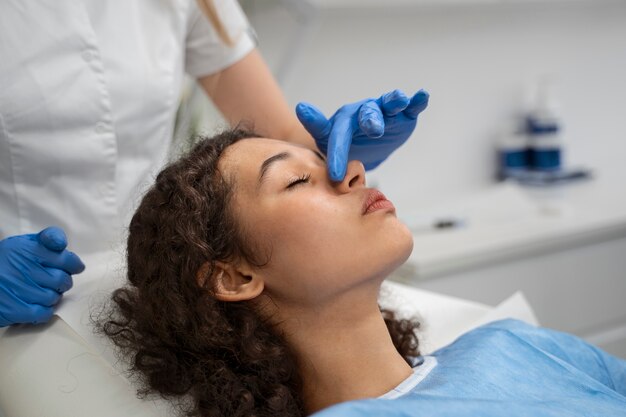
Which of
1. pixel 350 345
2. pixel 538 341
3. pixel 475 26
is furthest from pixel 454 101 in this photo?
pixel 350 345

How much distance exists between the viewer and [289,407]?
1.07 meters

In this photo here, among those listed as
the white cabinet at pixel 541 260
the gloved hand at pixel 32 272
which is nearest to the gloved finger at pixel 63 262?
the gloved hand at pixel 32 272

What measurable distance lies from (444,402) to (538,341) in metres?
0.39

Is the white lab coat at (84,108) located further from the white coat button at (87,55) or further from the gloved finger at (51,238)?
the gloved finger at (51,238)

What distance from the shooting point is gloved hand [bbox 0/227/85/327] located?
109 centimetres

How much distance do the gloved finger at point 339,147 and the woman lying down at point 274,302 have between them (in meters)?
0.05

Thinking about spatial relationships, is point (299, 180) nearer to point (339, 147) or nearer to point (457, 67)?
point (339, 147)

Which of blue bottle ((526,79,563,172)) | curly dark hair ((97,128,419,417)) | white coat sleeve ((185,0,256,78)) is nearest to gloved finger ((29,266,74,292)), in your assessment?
curly dark hair ((97,128,419,417))

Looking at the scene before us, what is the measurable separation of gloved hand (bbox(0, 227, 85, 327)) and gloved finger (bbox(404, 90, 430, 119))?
58 centimetres

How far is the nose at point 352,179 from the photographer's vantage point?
1.12 meters

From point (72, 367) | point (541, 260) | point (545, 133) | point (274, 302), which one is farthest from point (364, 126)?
point (545, 133)

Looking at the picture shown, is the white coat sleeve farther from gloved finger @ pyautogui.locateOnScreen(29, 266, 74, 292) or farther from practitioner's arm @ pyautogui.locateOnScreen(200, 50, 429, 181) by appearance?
gloved finger @ pyautogui.locateOnScreen(29, 266, 74, 292)

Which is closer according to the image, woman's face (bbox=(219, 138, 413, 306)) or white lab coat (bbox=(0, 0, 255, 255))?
woman's face (bbox=(219, 138, 413, 306))

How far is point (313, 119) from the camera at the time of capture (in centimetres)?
126
